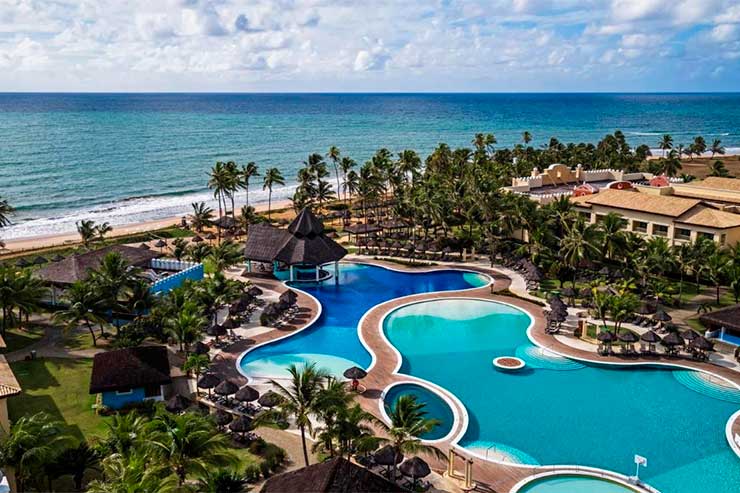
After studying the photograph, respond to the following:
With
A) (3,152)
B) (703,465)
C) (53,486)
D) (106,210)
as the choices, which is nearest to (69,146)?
(3,152)

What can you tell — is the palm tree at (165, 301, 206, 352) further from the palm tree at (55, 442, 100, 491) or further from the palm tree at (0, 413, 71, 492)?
the palm tree at (0, 413, 71, 492)

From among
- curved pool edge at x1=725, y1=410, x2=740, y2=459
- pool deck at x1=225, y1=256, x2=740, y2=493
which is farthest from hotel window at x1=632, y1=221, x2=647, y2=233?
curved pool edge at x1=725, y1=410, x2=740, y2=459

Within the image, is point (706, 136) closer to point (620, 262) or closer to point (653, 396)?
point (620, 262)

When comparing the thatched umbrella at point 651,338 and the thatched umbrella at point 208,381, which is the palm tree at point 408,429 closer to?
the thatched umbrella at point 208,381

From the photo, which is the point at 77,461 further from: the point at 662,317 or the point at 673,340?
the point at 662,317

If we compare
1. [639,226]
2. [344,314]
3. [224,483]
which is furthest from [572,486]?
[639,226]

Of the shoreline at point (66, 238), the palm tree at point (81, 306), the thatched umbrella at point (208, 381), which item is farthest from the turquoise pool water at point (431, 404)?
the shoreline at point (66, 238)
